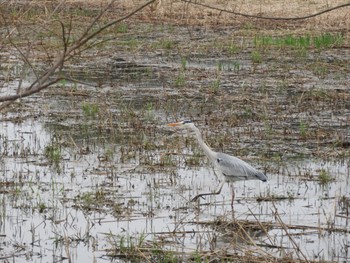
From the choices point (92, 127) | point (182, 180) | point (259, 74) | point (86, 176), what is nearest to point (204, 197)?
point (182, 180)

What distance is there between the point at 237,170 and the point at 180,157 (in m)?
1.48

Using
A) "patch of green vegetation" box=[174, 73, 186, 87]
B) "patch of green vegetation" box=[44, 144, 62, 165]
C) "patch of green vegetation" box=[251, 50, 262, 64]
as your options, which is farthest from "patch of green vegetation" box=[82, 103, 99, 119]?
"patch of green vegetation" box=[251, 50, 262, 64]

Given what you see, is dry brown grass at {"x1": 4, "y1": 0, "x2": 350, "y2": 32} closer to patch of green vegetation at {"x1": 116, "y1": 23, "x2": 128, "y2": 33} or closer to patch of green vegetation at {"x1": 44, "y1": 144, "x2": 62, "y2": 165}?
patch of green vegetation at {"x1": 116, "y1": 23, "x2": 128, "y2": 33}

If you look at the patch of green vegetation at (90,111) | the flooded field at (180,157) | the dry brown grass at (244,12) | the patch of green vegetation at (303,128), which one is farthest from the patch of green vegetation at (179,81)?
the dry brown grass at (244,12)

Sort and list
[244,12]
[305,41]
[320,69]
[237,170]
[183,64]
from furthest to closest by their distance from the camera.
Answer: [244,12], [305,41], [183,64], [320,69], [237,170]

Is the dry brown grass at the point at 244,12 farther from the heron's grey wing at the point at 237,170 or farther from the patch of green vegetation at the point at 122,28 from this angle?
the heron's grey wing at the point at 237,170

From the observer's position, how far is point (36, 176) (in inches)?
329

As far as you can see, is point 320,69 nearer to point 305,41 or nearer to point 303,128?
point 305,41

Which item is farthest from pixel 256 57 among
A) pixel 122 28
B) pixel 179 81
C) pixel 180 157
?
pixel 180 157

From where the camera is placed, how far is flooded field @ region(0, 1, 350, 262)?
6.47m

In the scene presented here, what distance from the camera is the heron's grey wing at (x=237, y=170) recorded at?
773 cm

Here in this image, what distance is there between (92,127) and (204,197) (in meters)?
3.08

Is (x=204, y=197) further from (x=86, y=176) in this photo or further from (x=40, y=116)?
(x=40, y=116)

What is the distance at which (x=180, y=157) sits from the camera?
361 inches
